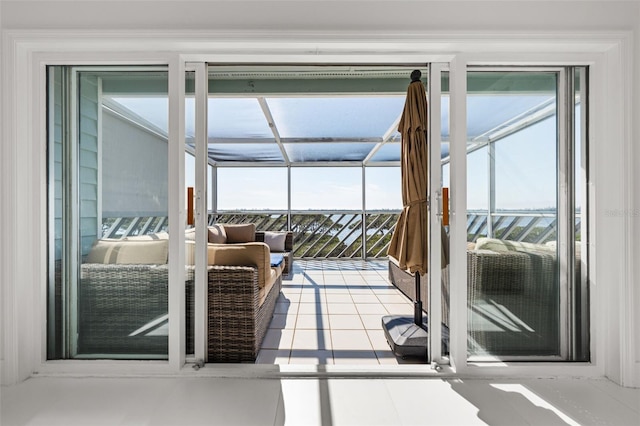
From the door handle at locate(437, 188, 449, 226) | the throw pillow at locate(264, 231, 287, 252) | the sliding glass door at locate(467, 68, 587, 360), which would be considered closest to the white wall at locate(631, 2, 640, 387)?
the sliding glass door at locate(467, 68, 587, 360)

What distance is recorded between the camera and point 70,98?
2006mm

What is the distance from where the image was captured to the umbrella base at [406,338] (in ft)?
7.05

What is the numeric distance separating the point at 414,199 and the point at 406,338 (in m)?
0.94

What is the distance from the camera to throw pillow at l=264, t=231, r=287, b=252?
562 centimetres

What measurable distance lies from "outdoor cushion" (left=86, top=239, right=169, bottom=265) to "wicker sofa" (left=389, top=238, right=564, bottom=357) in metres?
1.83

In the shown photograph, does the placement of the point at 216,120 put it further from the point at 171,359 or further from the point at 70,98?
the point at 171,359

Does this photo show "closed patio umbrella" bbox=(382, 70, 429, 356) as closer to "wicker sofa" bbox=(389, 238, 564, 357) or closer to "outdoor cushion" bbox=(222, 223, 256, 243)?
"wicker sofa" bbox=(389, 238, 564, 357)

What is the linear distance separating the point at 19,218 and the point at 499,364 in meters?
2.94

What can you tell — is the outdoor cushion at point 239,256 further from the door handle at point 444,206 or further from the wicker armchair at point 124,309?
the door handle at point 444,206

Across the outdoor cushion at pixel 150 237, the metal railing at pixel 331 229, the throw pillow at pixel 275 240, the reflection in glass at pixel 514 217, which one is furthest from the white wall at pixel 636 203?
the metal railing at pixel 331 229

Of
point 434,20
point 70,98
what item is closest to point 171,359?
point 70,98

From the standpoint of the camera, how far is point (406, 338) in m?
2.19

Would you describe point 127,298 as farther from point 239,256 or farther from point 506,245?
point 506,245

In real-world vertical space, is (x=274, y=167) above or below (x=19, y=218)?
above
